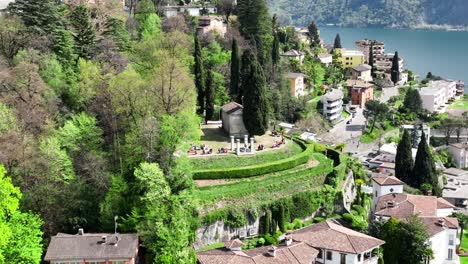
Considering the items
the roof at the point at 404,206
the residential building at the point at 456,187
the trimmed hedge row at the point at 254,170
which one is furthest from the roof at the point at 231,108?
the residential building at the point at 456,187

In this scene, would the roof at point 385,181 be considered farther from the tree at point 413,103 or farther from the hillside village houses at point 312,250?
the tree at point 413,103

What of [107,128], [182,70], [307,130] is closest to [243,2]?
[307,130]

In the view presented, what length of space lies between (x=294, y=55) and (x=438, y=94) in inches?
1478

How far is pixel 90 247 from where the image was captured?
108ft

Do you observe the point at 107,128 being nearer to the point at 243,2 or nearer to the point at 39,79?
the point at 39,79

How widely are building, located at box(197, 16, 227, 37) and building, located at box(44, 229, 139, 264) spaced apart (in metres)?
43.9

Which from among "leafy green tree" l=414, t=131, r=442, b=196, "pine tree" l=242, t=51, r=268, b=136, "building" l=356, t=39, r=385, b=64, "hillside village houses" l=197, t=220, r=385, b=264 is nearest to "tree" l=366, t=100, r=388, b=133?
"leafy green tree" l=414, t=131, r=442, b=196

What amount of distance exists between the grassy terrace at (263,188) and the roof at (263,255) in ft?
12.2

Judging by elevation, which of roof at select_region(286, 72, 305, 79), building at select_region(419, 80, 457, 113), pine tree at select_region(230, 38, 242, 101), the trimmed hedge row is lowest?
building at select_region(419, 80, 457, 113)

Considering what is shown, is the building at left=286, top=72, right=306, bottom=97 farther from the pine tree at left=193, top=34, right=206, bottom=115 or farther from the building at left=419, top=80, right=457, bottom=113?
the building at left=419, top=80, right=457, bottom=113

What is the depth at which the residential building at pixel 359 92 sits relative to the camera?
10000 centimetres

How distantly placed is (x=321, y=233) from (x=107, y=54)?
23.4 m

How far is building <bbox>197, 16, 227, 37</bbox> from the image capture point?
244 feet

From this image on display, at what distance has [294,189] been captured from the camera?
4353 cm
